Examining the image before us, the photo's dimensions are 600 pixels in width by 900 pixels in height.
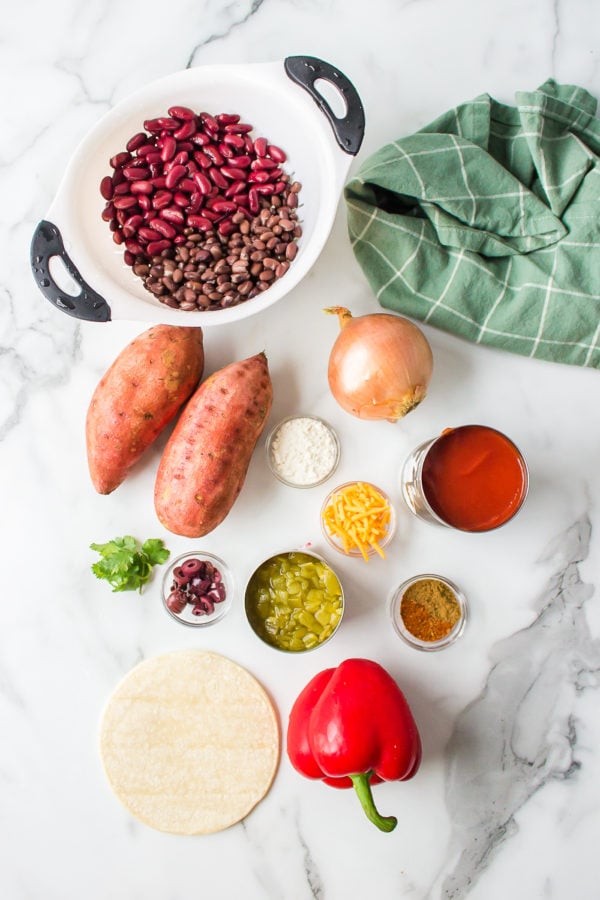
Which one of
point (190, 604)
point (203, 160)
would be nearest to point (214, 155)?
point (203, 160)

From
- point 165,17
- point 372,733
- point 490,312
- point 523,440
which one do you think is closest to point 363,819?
point 372,733

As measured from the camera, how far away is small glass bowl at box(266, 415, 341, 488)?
1.53m

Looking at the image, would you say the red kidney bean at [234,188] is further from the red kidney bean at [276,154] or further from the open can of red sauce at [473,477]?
the open can of red sauce at [473,477]

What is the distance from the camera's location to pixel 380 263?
1530 mm

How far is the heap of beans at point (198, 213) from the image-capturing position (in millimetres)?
1439

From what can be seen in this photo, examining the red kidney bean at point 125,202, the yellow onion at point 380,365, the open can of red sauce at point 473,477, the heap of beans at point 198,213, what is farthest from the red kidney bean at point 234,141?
the open can of red sauce at point 473,477

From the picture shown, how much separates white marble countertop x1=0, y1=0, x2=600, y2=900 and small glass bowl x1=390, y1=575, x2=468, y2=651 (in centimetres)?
4

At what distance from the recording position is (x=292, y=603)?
59.6 inches

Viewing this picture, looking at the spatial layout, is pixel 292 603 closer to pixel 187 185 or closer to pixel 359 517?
pixel 359 517

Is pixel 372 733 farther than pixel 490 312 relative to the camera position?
No

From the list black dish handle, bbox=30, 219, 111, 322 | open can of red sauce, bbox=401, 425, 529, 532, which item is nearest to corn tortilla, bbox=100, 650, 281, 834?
open can of red sauce, bbox=401, 425, 529, 532

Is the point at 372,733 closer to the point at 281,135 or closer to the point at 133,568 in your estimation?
the point at 133,568

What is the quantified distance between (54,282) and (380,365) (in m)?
0.61

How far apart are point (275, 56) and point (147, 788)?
1.57 m
